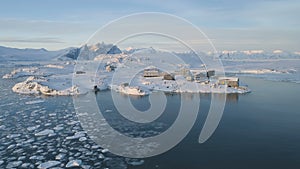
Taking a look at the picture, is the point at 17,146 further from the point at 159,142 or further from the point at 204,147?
the point at 204,147

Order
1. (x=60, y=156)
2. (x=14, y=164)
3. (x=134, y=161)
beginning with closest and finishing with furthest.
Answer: (x=14, y=164), (x=134, y=161), (x=60, y=156)

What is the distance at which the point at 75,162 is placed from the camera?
6535 millimetres

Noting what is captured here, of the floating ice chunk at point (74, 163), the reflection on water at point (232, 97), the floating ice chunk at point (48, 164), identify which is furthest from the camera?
the reflection on water at point (232, 97)

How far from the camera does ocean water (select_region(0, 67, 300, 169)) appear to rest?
22.0 feet

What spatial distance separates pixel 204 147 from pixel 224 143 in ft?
2.40

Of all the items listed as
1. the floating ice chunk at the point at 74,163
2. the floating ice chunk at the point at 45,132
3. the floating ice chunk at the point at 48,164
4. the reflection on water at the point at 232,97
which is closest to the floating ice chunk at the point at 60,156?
the floating ice chunk at the point at 48,164

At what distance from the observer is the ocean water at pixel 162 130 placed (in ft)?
22.0

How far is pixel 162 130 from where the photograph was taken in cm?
939

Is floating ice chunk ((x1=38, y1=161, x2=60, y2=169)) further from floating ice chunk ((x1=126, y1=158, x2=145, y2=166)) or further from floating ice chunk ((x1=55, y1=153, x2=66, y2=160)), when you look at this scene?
floating ice chunk ((x1=126, y1=158, x2=145, y2=166))

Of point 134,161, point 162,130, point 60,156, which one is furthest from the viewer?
point 162,130

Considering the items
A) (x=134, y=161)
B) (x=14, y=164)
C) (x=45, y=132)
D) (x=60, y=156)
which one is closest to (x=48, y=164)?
(x=60, y=156)

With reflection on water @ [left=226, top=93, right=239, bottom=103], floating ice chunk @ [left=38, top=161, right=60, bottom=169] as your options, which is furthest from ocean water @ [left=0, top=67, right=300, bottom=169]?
reflection on water @ [left=226, top=93, right=239, bottom=103]

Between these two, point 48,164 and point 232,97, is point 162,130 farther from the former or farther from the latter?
point 232,97

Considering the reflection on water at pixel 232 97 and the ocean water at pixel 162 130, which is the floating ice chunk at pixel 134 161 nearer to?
the ocean water at pixel 162 130
